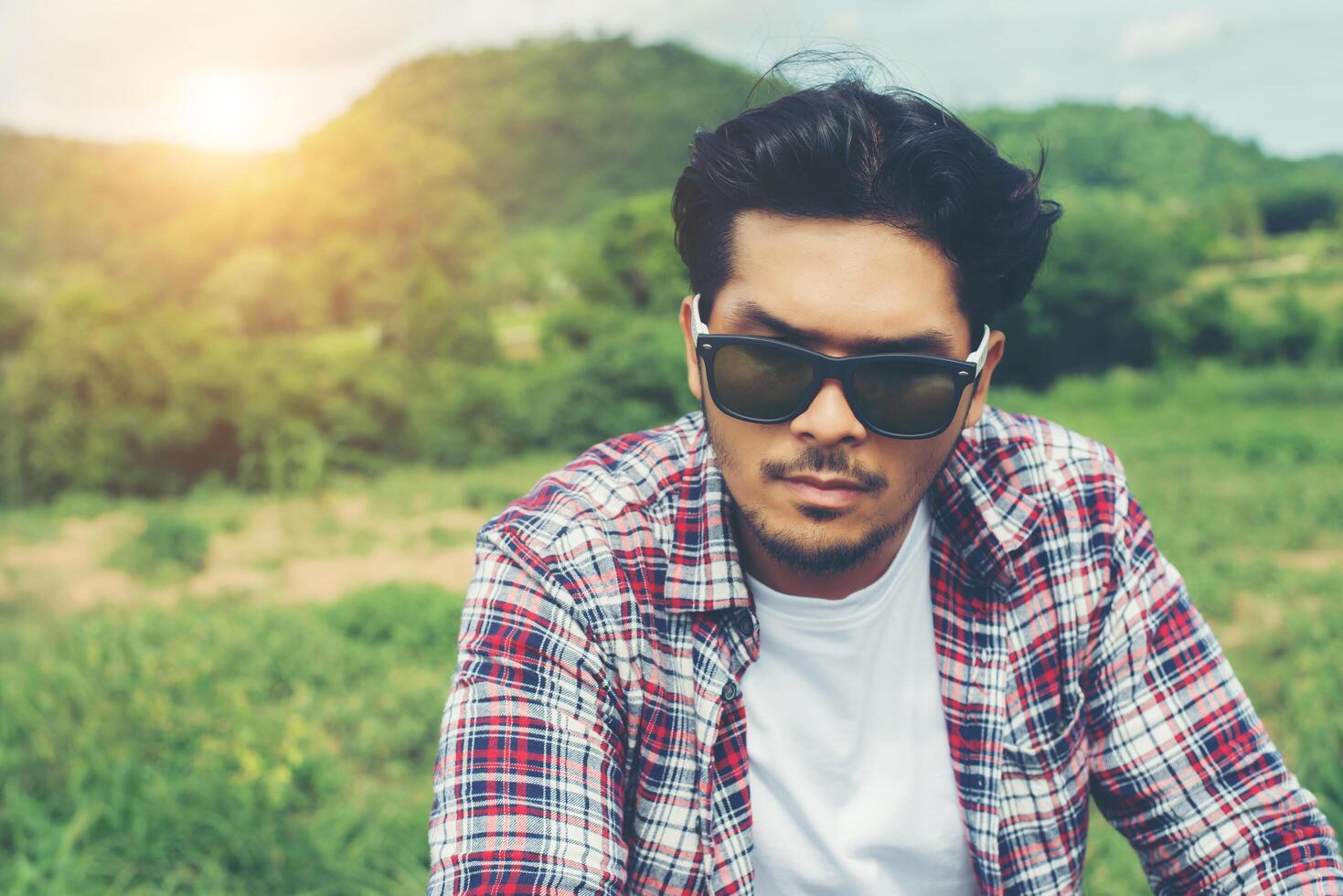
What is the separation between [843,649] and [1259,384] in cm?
1801

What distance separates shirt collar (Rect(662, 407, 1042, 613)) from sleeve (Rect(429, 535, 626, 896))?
183 mm

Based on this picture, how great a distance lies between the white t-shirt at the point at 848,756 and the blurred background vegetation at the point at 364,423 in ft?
2.28

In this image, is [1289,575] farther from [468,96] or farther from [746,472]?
[468,96]

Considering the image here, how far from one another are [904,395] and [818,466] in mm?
148

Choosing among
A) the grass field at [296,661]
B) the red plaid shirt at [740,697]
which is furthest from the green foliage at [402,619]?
the red plaid shirt at [740,697]

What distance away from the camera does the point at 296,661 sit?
4.91 meters

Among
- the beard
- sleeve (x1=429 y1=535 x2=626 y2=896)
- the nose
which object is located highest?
the nose

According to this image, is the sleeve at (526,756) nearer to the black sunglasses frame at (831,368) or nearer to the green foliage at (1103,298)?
the black sunglasses frame at (831,368)

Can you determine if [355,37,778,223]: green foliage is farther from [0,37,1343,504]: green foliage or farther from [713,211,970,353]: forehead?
[713,211,970,353]: forehead

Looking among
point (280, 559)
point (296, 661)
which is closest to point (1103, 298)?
point (280, 559)

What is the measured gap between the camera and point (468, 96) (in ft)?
192

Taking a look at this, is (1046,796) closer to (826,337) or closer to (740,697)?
(740,697)

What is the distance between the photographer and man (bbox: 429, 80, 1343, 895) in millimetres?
1220

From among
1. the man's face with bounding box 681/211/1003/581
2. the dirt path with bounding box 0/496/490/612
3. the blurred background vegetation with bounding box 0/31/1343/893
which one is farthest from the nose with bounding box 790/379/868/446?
the dirt path with bounding box 0/496/490/612
